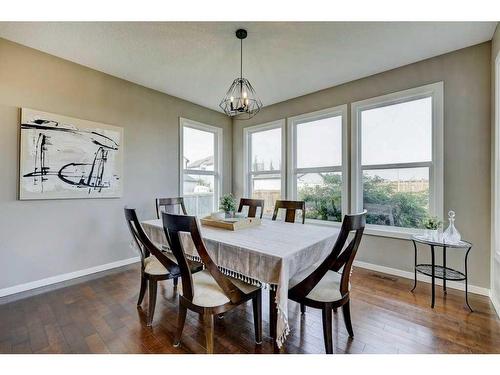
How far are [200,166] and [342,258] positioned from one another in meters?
3.45

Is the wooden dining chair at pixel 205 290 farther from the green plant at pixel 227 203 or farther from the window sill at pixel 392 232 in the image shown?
the window sill at pixel 392 232

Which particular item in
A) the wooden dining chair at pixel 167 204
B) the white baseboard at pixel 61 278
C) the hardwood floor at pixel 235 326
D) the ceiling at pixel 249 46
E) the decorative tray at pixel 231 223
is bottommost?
the hardwood floor at pixel 235 326

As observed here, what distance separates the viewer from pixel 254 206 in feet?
10.5

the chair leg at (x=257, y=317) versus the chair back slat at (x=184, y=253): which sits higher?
the chair back slat at (x=184, y=253)

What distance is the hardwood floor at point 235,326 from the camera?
5.52ft

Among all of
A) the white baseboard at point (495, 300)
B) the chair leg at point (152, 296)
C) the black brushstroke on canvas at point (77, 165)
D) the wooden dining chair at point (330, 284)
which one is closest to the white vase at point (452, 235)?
the white baseboard at point (495, 300)

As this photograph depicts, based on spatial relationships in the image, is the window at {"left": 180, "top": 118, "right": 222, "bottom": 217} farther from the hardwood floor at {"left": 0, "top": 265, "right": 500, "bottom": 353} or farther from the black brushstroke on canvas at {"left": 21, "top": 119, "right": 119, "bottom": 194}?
the hardwood floor at {"left": 0, "top": 265, "right": 500, "bottom": 353}

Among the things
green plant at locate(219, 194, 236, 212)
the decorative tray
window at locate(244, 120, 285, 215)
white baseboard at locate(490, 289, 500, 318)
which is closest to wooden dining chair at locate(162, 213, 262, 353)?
the decorative tray

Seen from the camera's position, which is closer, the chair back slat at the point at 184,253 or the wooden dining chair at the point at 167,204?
the chair back slat at the point at 184,253

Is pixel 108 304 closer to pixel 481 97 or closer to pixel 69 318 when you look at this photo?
pixel 69 318

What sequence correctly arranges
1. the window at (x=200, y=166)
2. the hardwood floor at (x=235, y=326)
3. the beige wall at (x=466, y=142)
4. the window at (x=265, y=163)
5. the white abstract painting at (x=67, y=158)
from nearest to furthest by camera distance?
the hardwood floor at (x=235, y=326) < the beige wall at (x=466, y=142) < the white abstract painting at (x=67, y=158) < the window at (x=200, y=166) < the window at (x=265, y=163)

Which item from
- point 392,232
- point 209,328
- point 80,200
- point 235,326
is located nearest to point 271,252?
point 209,328

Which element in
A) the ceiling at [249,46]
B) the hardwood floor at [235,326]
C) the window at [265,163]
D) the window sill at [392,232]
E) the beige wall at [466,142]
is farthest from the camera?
the window at [265,163]
